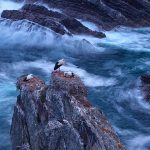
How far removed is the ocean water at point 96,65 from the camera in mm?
19469

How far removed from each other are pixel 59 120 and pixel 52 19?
63.1 feet

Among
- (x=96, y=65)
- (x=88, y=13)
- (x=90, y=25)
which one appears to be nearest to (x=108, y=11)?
(x=88, y=13)

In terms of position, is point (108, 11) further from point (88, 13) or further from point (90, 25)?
point (90, 25)

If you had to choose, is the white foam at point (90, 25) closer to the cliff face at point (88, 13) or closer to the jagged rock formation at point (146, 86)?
the cliff face at point (88, 13)

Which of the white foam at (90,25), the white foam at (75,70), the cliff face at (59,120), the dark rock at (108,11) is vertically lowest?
the white foam at (75,70)

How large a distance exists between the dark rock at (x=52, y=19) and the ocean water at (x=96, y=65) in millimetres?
508

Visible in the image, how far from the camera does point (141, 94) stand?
2150 cm

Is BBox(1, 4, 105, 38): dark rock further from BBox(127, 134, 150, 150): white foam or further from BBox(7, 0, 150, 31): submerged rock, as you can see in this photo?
BBox(127, 134, 150, 150): white foam

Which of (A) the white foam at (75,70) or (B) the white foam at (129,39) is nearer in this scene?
(A) the white foam at (75,70)

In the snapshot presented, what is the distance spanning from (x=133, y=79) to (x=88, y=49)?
6663 mm

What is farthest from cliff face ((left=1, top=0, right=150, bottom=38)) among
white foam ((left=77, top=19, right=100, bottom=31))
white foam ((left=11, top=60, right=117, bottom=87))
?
→ white foam ((left=11, top=60, right=117, bottom=87))

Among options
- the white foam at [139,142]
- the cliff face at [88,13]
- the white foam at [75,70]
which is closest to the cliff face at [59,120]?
the white foam at [139,142]

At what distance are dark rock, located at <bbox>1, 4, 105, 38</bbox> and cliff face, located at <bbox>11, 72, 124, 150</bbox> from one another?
16573 mm

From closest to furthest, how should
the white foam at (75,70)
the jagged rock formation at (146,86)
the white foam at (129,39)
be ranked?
the jagged rock formation at (146,86) < the white foam at (75,70) < the white foam at (129,39)
